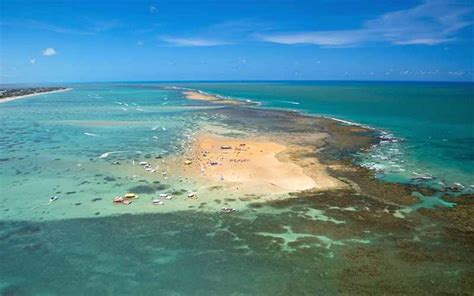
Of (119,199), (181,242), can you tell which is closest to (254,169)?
(119,199)

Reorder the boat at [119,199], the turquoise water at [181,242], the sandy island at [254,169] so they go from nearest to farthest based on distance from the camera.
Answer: the turquoise water at [181,242] < the boat at [119,199] < the sandy island at [254,169]

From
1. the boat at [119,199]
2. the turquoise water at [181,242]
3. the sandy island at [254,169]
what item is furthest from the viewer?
the sandy island at [254,169]

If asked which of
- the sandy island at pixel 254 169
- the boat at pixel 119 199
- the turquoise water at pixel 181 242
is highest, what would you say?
the sandy island at pixel 254 169

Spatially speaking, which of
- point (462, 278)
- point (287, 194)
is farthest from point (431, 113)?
point (462, 278)

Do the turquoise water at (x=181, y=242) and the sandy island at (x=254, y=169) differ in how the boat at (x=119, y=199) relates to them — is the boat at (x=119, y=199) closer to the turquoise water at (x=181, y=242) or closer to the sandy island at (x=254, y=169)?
the turquoise water at (x=181, y=242)

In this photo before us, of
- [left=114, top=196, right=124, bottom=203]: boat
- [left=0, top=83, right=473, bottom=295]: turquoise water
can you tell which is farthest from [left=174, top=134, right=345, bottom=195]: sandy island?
[left=114, top=196, right=124, bottom=203]: boat

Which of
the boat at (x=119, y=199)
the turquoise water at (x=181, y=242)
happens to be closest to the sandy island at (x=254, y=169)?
the turquoise water at (x=181, y=242)

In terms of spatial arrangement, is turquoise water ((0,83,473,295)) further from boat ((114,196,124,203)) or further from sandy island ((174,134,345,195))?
sandy island ((174,134,345,195))

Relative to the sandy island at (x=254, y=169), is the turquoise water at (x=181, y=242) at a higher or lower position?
lower

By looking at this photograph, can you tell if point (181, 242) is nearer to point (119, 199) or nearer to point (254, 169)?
point (119, 199)

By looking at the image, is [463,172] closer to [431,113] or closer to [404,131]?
[404,131]
